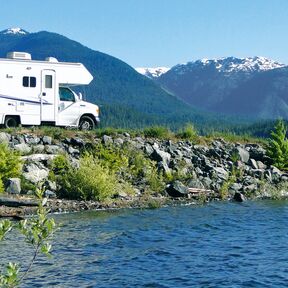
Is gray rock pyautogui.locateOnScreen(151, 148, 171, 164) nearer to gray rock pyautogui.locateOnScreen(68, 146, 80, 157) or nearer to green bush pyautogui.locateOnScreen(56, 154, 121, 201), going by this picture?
gray rock pyautogui.locateOnScreen(68, 146, 80, 157)

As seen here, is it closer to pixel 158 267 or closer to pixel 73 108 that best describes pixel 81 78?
pixel 73 108

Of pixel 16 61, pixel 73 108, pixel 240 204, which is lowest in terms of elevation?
pixel 240 204

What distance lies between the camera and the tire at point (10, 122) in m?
29.0

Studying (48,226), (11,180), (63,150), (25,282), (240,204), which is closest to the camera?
(48,226)

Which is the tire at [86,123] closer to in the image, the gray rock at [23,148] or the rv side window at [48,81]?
the rv side window at [48,81]

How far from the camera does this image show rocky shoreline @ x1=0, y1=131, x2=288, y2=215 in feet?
79.3

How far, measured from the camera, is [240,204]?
25547 mm

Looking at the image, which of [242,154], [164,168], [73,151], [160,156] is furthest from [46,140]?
[242,154]

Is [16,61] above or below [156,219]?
above

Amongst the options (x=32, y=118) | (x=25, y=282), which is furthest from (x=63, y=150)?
(x=25, y=282)

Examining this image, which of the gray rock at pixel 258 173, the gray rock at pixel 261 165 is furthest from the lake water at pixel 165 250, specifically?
the gray rock at pixel 261 165

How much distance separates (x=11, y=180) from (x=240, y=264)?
11409mm

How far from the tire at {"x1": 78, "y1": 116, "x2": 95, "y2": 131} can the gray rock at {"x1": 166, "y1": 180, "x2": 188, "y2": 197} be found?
22.6ft

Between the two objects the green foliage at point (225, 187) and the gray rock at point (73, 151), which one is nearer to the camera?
the green foliage at point (225, 187)
